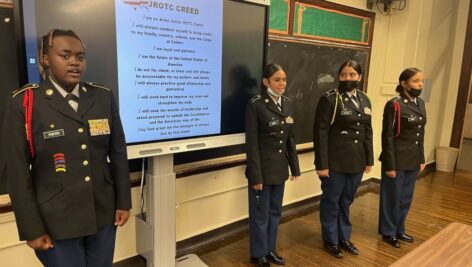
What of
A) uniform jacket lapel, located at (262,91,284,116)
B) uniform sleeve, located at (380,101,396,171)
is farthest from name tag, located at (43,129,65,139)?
uniform sleeve, located at (380,101,396,171)

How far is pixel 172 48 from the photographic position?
1.95 metres

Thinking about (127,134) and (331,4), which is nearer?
(127,134)

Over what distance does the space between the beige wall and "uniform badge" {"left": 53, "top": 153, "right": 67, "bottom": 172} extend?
2.60 feet

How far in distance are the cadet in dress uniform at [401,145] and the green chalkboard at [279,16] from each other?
105 centimetres

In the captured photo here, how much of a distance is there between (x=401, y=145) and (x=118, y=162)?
215 centimetres

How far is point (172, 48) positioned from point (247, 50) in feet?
2.05

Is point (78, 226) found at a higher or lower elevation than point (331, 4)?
lower

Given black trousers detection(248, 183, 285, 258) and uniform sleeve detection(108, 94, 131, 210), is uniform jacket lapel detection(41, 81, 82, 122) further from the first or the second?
black trousers detection(248, 183, 285, 258)

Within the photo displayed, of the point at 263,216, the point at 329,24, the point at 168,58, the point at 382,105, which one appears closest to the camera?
the point at 168,58

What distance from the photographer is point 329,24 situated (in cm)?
351

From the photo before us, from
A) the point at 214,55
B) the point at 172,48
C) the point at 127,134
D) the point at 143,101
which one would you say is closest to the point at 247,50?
Answer: the point at 214,55

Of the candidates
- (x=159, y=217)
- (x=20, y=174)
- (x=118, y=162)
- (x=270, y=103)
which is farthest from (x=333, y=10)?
(x=20, y=174)

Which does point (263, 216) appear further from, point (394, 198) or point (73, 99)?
point (73, 99)

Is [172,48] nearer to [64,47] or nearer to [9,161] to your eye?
[64,47]
